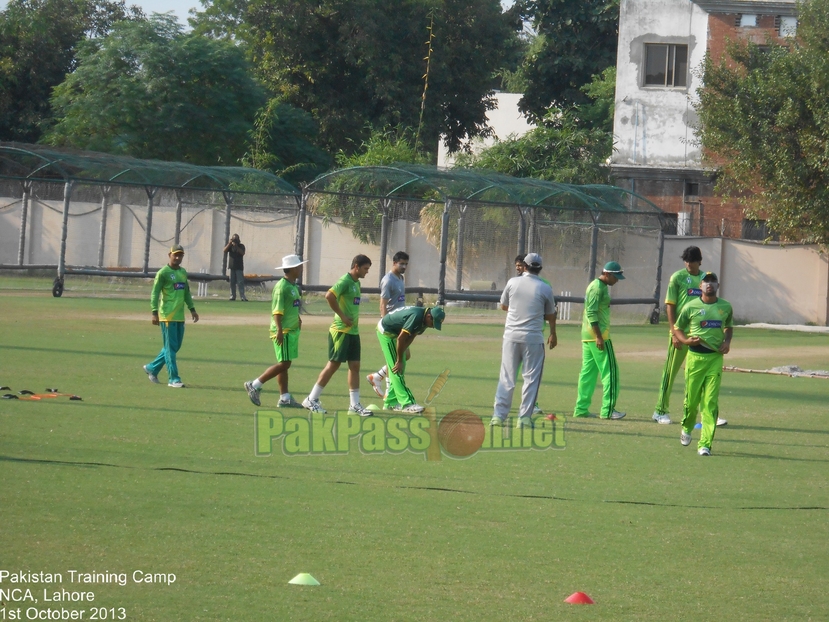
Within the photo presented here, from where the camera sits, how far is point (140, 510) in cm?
667

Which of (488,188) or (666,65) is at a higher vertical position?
(666,65)

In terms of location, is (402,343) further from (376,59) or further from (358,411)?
(376,59)

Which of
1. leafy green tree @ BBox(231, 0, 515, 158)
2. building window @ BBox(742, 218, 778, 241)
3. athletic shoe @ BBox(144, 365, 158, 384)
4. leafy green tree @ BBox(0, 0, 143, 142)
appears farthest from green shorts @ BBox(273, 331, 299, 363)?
leafy green tree @ BBox(0, 0, 143, 142)

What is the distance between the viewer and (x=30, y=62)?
146 ft

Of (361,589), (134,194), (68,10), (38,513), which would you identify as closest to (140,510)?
(38,513)

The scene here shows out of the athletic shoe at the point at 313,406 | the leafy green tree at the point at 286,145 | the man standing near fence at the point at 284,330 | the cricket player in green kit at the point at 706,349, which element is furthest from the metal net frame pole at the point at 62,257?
the cricket player in green kit at the point at 706,349

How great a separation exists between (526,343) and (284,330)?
2547 millimetres

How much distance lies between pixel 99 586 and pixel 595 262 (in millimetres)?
21936

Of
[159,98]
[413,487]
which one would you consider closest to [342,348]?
[413,487]

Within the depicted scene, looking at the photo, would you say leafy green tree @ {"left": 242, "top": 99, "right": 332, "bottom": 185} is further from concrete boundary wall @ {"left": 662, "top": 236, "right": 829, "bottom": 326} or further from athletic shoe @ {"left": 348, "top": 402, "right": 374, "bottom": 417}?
athletic shoe @ {"left": 348, "top": 402, "right": 374, "bottom": 417}

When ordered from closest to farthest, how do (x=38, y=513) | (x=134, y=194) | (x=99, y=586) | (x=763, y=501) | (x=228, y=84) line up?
(x=99, y=586)
(x=38, y=513)
(x=763, y=501)
(x=134, y=194)
(x=228, y=84)

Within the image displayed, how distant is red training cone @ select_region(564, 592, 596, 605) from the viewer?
527 cm

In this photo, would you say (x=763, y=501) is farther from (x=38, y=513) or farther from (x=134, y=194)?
(x=134, y=194)

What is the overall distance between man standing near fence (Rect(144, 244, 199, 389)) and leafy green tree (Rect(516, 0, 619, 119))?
36455 mm
